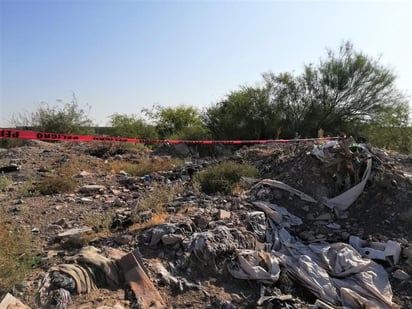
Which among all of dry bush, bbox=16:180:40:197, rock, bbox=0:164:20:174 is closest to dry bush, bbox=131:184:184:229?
dry bush, bbox=16:180:40:197

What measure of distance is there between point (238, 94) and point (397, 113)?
21.0 feet

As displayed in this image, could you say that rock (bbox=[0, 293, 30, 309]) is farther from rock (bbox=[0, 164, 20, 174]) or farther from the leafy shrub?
rock (bbox=[0, 164, 20, 174])

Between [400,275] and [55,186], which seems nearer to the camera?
[400,275]


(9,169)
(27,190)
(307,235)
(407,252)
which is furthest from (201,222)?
(9,169)

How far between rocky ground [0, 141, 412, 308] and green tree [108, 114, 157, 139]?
29.9 feet

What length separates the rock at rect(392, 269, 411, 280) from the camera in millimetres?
4461

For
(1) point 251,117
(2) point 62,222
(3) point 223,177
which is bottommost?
(2) point 62,222

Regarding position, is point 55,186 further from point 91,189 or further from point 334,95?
point 334,95

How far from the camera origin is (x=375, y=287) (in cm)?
418

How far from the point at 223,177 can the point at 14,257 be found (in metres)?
3.67

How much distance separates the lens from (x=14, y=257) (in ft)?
12.4

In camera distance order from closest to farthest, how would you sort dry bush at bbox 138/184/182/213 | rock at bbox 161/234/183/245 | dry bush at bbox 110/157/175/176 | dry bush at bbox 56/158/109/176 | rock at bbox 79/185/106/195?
rock at bbox 161/234/183/245, dry bush at bbox 138/184/182/213, rock at bbox 79/185/106/195, dry bush at bbox 56/158/109/176, dry bush at bbox 110/157/175/176

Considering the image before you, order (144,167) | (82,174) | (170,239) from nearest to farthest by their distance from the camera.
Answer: (170,239) < (82,174) < (144,167)

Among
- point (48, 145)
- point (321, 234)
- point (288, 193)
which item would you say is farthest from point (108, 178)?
point (48, 145)
